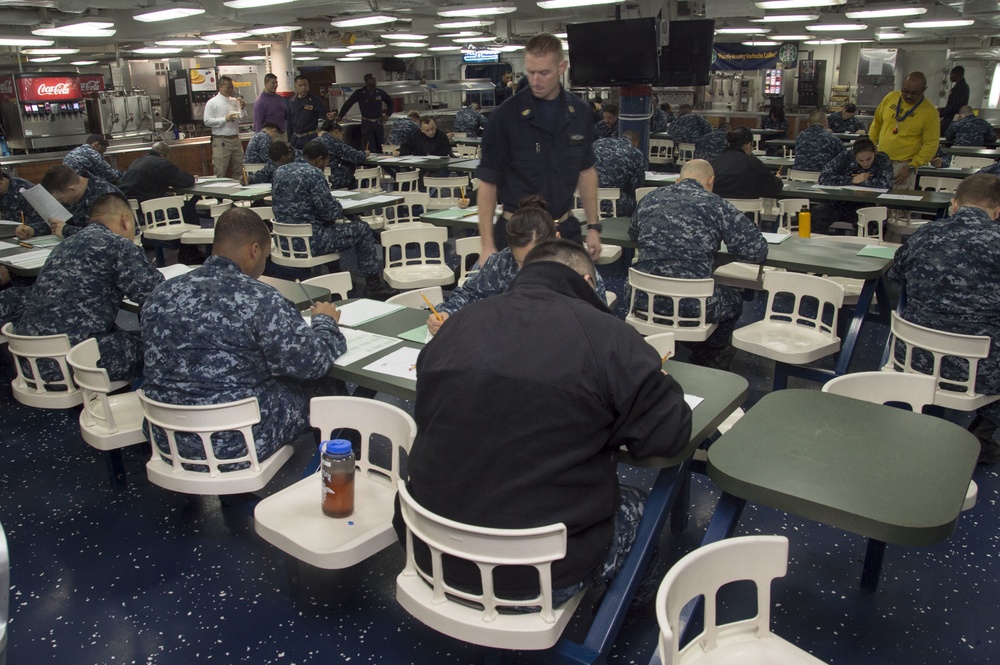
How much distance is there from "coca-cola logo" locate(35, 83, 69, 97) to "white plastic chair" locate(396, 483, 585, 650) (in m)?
11.9

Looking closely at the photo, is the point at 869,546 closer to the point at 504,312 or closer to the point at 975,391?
the point at 975,391

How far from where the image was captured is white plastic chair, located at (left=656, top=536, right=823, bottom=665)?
1.48 m

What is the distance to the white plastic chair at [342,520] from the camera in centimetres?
208

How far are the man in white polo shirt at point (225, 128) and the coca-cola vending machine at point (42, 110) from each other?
9.30ft

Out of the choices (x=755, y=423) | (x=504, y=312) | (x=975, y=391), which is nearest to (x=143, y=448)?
(x=504, y=312)

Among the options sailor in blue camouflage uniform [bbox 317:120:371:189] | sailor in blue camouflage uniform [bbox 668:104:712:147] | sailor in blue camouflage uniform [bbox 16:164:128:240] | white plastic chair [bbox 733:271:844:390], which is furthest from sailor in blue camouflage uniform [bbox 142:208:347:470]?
sailor in blue camouflage uniform [bbox 668:104:712:147]

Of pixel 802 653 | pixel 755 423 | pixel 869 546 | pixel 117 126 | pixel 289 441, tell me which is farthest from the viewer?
pixel 117 126

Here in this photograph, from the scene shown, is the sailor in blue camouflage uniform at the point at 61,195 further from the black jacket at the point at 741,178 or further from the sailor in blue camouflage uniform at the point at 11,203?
the black jacket at the point at 741,178

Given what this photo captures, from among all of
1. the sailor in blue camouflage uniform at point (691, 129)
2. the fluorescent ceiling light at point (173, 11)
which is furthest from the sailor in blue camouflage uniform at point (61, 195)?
the sailor in blue camouflage uniform at point (691, 129)

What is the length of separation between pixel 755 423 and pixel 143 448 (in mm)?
2762

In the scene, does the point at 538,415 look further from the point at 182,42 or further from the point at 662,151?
the point at 182,42

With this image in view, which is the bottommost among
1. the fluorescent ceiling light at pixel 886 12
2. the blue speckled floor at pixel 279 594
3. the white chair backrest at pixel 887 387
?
the blue speckled floor at pixel 279 594

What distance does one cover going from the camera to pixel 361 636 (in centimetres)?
237

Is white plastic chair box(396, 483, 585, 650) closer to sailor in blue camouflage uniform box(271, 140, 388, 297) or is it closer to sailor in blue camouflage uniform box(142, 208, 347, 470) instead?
sailor in blue camouflage uniform box(142, 208, 347, 470)
